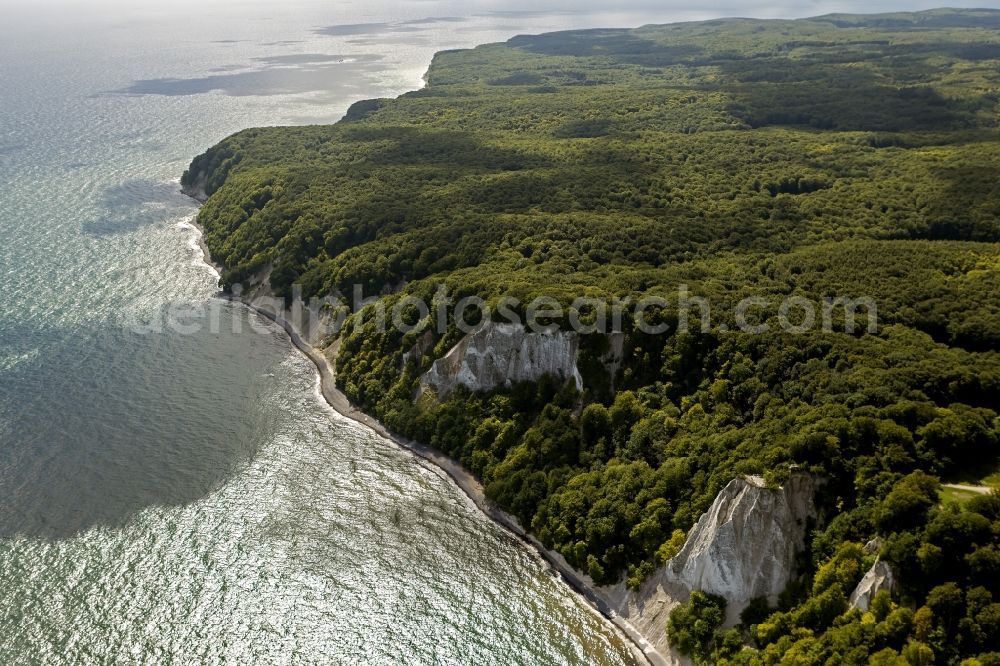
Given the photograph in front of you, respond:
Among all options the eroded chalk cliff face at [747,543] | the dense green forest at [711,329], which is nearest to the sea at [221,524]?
the dense green forest at [711,329]

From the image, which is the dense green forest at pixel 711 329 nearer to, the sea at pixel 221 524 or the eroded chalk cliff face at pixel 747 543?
→ the eroded chalk cliff face at pixel 747 543

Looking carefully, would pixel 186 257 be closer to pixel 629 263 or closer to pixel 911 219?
pixel 629 263

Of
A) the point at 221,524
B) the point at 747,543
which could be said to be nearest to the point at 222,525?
the point at 221,524

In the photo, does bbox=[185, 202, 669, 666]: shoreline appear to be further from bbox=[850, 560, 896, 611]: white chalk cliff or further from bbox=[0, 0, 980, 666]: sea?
bbox=[850, 560, 896, 611]: white chalk cliff

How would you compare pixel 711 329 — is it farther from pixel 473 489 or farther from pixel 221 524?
pixel 221 524

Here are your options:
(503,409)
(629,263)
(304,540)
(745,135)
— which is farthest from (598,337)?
(745,135)

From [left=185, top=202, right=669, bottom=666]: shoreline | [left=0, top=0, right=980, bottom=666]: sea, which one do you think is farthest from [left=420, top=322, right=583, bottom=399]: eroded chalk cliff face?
[left=0, top=0, right=980, bottom=666]: sea
